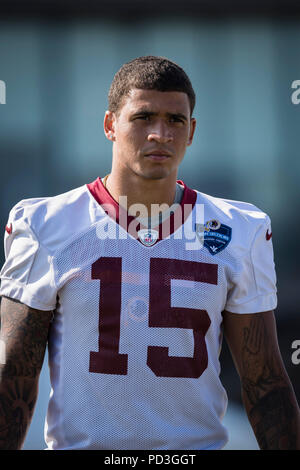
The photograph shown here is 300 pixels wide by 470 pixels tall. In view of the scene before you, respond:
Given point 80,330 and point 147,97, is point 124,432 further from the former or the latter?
point 147,97

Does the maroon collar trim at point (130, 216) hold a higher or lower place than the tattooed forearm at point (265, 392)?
higher

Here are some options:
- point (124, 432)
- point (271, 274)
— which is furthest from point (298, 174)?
point (124, 432)

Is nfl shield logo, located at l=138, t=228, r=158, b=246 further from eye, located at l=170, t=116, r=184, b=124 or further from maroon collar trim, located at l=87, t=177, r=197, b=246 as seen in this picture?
eye, located at l=170, t=116, r=184, b=124

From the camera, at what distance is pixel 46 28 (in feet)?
19.8

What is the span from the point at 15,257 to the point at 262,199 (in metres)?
4.21

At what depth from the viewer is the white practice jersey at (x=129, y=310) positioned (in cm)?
185

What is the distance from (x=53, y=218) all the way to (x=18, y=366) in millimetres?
416

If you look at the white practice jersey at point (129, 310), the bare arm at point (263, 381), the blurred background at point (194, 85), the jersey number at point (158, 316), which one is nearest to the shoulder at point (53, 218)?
the white practice jersey at point (129, 310)

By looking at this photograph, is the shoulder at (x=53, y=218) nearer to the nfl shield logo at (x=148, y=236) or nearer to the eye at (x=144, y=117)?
the nfl shield logo at (x=148, y=236)
